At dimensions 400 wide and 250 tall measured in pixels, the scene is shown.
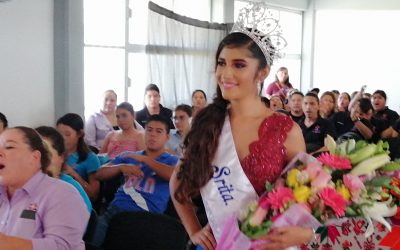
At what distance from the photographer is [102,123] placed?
554 cm

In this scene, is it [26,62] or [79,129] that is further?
[26,62]

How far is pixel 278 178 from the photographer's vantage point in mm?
1558

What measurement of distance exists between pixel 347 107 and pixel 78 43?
158 inches

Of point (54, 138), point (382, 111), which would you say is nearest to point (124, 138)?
point (54, 138)

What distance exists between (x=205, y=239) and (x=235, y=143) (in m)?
0.31

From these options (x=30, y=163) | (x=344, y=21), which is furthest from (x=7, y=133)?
(x=344, y=21)

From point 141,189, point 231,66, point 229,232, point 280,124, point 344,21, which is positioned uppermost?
point 344,21

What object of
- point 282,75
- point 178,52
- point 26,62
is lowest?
point 282,75

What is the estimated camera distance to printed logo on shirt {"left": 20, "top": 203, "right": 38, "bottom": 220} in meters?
1.79

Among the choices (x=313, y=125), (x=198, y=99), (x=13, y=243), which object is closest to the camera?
(x=13, y=243)

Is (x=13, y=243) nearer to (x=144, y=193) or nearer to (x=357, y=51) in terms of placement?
(x=144, y=193)

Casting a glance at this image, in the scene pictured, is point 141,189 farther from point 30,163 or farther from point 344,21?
point 344,21

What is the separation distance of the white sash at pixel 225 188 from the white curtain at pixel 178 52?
4646 millimetres

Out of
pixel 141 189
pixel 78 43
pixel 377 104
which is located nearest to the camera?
pixel 141 189
